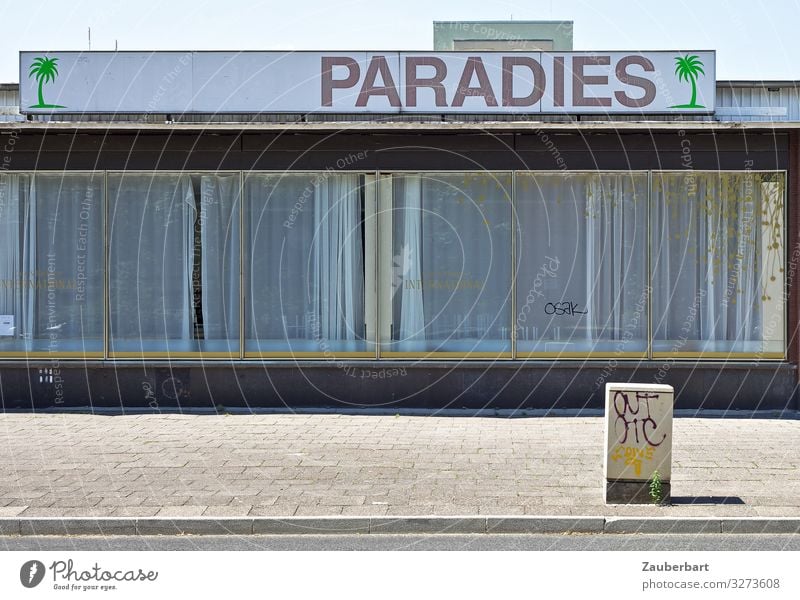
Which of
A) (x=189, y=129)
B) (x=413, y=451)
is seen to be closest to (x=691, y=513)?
(x=413, y=451)

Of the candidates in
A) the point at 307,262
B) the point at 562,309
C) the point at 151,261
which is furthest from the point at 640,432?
the point at 151,261

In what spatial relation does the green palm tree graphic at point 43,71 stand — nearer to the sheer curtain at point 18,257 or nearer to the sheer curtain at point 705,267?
the sheer curtain at point 18,257

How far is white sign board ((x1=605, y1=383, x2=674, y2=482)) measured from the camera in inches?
319

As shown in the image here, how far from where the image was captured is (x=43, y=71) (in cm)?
1379

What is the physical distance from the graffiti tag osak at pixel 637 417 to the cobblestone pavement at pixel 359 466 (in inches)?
22.9

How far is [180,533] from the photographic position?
7.52 metres

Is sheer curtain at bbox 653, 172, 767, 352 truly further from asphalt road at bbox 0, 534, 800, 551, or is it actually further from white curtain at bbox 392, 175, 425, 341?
asphalt road at bbox 0, 534, 800, 551

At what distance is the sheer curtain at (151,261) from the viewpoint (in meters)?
14.2

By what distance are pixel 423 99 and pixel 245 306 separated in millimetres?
3891

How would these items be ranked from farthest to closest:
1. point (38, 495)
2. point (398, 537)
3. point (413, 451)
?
point (413, 451), point (38, 495), point (398, 537)

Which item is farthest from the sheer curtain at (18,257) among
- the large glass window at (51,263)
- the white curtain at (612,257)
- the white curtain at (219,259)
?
the white curtain at (612,257)

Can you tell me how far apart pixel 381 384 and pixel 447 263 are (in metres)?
2.00

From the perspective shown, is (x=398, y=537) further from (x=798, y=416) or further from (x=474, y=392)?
(x=798, y=416)

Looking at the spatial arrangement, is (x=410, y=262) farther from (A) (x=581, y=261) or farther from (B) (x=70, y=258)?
(B) (x=70, y=258)
